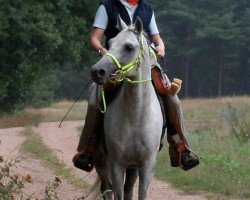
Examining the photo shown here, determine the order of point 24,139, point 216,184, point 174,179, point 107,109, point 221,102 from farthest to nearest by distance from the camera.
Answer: point 221,102 < point 24,139 < point 174,179 < point 216,184 < point 107,109

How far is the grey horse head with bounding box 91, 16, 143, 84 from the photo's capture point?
21.5 ft

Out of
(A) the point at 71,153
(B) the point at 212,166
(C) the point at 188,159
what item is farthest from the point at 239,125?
(C) the point at 188,159

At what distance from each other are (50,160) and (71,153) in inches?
86.6

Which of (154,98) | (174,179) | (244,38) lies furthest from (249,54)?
(154,98)

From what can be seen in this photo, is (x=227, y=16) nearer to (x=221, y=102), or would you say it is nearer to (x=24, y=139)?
(x=221, y=102)

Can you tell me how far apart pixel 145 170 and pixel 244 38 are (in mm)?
64163

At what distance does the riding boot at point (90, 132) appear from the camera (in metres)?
7.83

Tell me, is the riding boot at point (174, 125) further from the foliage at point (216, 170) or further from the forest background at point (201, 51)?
the forest background at point (201, 51)

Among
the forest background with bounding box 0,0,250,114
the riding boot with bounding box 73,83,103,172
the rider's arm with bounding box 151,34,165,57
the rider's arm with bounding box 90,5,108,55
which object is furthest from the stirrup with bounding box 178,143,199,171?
the forest background with bounding box 0,0,250,114

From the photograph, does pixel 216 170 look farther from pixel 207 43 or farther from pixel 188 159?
pixel 207 43

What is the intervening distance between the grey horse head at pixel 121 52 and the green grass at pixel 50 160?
4087 mm

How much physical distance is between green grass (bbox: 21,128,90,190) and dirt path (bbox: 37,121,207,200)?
181mm

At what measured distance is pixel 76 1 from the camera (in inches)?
1224

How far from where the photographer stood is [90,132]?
7.94 meters
